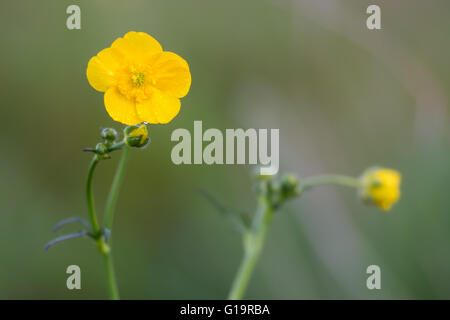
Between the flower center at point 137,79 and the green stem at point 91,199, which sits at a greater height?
the flower center at point 137,79

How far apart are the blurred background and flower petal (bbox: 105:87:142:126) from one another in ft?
5.19

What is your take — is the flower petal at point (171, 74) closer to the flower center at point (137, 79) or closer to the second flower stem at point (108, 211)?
the flower center at point (137, 79)

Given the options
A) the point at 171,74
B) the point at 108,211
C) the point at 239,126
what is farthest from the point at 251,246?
the point at 239,126

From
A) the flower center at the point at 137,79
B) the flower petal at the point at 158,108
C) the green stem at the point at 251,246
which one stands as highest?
the flower center at the point at 137,79

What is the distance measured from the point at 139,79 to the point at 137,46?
0.12m

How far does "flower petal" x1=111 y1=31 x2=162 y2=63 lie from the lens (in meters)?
1.60

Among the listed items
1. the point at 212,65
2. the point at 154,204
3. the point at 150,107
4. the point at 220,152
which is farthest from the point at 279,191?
the point at 212,65

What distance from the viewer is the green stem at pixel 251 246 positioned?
1.93 meters

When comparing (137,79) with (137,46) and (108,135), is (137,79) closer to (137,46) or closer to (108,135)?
(137,46)

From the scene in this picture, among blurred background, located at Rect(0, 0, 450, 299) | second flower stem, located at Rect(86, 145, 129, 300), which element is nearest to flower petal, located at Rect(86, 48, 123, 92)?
second flower stem, located at Rect(86, 145, 129, 300)

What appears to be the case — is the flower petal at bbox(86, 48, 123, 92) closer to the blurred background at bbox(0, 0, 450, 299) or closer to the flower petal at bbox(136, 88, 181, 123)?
the flower petal at bbox(136, 88, 181, 123)

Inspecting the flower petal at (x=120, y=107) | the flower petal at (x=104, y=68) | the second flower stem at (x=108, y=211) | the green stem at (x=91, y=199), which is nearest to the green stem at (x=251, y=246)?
the second flower stem at (x=108, y=211)

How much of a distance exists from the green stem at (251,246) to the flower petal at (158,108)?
2.21ft

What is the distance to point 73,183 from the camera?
10.3 feet
